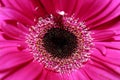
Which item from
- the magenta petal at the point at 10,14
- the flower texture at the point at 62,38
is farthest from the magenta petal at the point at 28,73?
the magenta petal at the point at 10,14

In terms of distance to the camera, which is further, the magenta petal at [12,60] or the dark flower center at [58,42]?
the dark flower center at [58,42]

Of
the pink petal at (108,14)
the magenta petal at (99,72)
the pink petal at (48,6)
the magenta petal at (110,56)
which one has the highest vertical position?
the pink petal at (48,6)

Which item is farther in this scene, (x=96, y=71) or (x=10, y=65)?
(x=96, y=71)

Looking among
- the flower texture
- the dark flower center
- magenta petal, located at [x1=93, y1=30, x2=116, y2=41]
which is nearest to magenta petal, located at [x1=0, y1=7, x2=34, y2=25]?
the flower texture

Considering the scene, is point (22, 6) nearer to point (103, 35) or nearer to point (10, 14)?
point (10, 14)

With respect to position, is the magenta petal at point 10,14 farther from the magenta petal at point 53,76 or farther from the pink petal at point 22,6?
the magenta petal at point 53,76

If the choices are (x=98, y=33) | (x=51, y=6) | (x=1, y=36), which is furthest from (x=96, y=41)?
(x=1, y=36)

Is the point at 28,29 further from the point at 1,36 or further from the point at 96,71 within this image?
the point at 96,71

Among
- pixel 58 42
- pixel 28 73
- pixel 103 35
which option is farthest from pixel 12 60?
pixel 103 35
